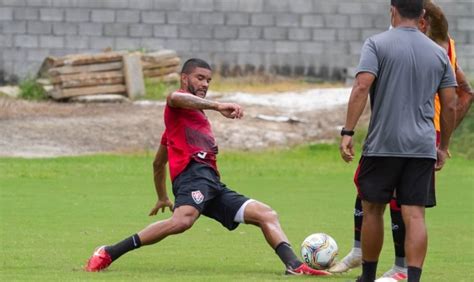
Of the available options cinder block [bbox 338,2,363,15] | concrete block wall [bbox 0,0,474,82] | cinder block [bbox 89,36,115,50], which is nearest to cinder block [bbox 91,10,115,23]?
concrete block wall [bbox 0,0,474,82]

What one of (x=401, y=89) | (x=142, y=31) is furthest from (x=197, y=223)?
(x=142, y=31)

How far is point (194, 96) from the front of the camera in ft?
32.7

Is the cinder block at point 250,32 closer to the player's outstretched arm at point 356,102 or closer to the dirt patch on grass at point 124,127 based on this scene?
the dirt patch on grass at point 124,127

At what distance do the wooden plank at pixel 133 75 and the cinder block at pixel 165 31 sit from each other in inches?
81.8

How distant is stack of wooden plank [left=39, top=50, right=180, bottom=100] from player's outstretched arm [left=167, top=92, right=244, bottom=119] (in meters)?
16.4

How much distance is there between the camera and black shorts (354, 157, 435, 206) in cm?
871

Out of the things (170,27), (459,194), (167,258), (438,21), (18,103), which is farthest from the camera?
(170,27)

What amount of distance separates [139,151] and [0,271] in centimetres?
1381

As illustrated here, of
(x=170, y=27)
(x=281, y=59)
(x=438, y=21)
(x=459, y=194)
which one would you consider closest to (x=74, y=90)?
(x=170, y=27)

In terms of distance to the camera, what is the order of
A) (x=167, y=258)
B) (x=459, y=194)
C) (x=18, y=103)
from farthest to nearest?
(x=18, y=103) < (x=459, y=194) < (x=167, y=258)

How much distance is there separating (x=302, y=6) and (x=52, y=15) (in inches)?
224

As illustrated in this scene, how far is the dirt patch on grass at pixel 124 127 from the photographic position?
23.7m

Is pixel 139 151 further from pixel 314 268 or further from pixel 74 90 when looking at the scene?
pixel 314 268

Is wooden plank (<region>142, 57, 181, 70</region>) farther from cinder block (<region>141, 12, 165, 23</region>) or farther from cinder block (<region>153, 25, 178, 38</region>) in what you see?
cinder block (<region>141, 12, 165, 23</region>)
